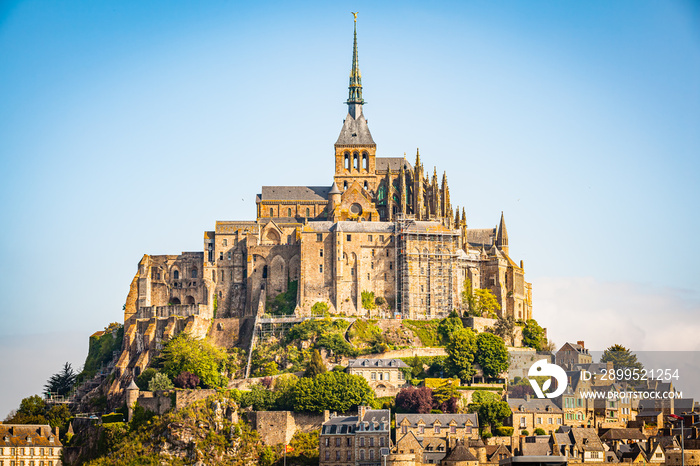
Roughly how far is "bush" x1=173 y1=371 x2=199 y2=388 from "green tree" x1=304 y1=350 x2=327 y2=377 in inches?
323

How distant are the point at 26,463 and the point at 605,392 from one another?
43104mm

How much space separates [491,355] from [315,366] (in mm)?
13239

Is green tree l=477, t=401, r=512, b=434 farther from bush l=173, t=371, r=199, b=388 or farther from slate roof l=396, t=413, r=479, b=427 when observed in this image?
bush l=173, t=371, r=199, b=388

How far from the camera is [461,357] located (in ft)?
269

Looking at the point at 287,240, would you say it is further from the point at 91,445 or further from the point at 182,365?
the point at 91,445

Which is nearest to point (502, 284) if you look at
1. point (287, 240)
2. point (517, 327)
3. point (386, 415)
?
point (517, 327)

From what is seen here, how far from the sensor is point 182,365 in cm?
8119

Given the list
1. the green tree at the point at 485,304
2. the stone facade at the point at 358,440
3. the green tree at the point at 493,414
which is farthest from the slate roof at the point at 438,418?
the green tree at the point at 485,304

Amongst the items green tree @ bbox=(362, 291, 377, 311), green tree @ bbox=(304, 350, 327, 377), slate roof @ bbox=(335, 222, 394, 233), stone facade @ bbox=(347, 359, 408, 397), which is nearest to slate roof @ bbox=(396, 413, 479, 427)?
stone facade @ bbox=(347, 359, 408, 397)

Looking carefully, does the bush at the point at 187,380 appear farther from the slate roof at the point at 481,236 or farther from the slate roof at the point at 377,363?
the slate roof at the point at 481,236

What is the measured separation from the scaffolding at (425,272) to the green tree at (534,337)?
22.3 feet

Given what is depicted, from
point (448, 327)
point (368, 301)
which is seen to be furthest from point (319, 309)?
point (448, 327)

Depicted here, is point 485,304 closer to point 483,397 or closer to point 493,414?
point 483,397

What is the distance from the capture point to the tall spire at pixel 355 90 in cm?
10430
